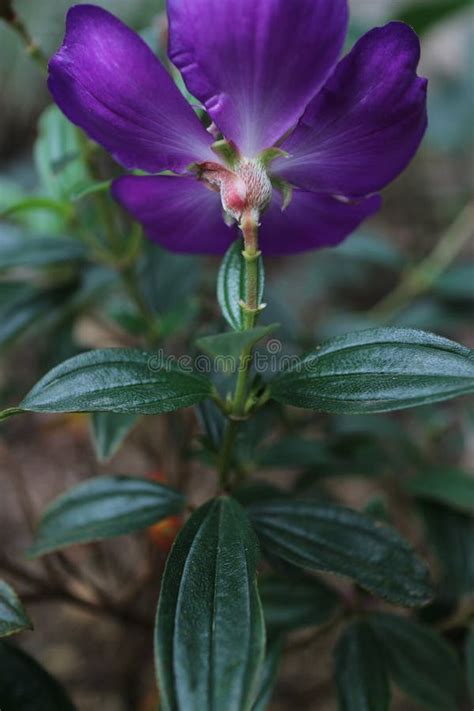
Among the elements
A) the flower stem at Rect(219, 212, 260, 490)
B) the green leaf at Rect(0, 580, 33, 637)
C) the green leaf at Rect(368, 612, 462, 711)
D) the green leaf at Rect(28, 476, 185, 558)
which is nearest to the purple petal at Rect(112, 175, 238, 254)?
the flower stem at Rect(219, 212, 260, 490)

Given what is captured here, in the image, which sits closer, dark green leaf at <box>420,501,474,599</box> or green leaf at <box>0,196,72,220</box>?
green leaf at <box>0,196,72,220</box>

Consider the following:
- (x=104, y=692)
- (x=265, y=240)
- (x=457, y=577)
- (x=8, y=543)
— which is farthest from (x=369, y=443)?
(x=8, y=543)

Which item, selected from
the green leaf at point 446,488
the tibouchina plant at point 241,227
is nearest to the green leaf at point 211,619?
the tibouchina plant at point 241,227

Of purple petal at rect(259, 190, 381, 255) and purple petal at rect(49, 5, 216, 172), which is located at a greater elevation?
purple petal at rect(49, 5, 216, 172)

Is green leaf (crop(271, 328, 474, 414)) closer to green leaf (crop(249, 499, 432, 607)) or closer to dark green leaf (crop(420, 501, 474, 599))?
green leaf (crop(249, 499, 432, 607))

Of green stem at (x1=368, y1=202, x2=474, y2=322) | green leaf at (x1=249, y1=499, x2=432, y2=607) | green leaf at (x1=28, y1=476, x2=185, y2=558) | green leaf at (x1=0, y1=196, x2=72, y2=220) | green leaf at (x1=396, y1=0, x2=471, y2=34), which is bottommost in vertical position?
green leaf at (x1=249, y1=499, x2=432, y2=607)

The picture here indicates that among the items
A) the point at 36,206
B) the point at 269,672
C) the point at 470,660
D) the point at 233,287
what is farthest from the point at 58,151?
the point at 470,660
